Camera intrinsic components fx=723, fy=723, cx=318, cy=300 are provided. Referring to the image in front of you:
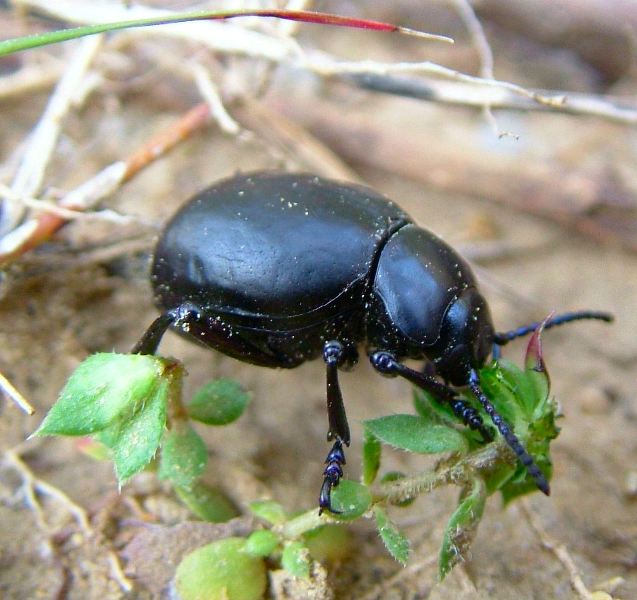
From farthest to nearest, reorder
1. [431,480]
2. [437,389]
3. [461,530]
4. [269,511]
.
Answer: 1. [437,389]
2. [269,511]
3. [431,480]
4. [461,530]

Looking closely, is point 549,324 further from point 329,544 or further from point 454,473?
point 329,544

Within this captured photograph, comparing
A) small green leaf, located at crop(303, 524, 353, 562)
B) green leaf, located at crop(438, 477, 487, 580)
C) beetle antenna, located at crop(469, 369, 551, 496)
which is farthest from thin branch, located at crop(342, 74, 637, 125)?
small green leaf, located at crop(303, 524, 353, 562)

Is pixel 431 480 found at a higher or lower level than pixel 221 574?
higher

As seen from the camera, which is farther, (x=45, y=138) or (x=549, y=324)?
(x=45, y=138)

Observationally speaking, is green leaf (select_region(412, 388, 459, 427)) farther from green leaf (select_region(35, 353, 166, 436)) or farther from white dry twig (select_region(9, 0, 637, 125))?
white dry twig (select_region(9, 0, 637, 125))

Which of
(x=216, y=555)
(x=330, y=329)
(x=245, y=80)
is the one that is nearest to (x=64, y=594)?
(x=216, y=555)

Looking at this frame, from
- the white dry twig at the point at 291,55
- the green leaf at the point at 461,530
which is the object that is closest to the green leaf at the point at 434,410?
the green leaf at the point at 461,530

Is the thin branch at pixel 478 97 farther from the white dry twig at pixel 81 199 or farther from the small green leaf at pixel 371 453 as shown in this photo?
the small green leaf at pixel 371 453

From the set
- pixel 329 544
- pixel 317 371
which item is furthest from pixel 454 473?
pixel 317 371

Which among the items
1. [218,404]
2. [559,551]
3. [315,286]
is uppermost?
[315,286]
